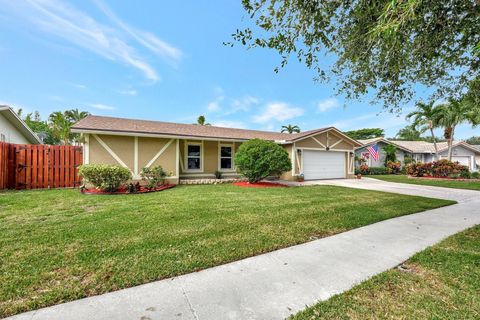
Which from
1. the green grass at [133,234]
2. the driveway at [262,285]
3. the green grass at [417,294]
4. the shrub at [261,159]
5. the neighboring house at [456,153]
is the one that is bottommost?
the green grass at [417,294]

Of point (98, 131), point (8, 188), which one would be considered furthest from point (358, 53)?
point (8, 188)

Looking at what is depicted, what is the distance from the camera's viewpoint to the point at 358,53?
16.6 feet

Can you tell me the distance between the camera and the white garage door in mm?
15555

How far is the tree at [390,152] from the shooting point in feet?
80.7

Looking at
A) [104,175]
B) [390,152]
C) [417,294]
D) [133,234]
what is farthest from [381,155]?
[133,234]

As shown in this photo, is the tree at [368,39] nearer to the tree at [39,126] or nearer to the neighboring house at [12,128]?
the neighboring house at [12,128]

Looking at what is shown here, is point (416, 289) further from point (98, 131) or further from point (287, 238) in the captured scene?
point (98, 131)

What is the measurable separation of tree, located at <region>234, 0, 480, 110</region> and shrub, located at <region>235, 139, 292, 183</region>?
5430 mm

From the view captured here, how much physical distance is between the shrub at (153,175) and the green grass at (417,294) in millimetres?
9157

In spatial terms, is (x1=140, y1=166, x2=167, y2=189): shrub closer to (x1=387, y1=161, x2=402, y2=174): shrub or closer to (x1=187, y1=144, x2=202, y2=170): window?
(x1=187, y1=144, x2=202, y2=170): window

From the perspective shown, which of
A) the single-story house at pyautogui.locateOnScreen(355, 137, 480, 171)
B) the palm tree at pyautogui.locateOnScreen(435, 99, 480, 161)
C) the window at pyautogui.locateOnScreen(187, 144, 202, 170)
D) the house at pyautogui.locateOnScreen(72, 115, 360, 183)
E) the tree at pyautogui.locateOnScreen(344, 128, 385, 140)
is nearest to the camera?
the house at pyautogui.locateOnScreen(72, 115, 360, 183)

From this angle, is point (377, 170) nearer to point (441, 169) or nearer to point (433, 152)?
point (441, 169)

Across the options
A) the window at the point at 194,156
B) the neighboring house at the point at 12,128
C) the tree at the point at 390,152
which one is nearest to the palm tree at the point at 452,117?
the tree at the point at 390,152

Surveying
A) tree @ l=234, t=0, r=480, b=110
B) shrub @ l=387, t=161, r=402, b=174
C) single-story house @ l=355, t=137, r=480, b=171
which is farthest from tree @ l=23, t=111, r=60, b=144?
shrub @ l=387, t=161, r=402, b=174
